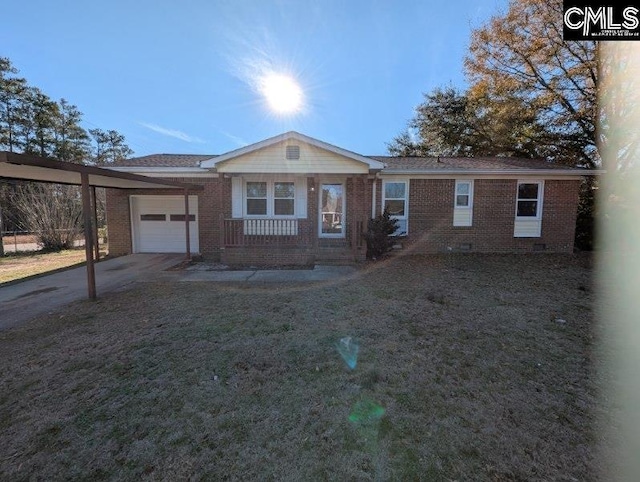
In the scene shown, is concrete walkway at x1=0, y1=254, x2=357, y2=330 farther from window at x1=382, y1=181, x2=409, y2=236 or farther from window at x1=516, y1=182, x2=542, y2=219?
window at x1=516, y1=182, x2=542, y2=219

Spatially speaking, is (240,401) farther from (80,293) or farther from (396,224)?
(396,224)

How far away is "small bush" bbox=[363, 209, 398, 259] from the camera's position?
9.90m

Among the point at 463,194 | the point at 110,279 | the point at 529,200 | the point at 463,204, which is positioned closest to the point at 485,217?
the point at 463,204

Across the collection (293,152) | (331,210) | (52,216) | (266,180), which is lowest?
(52,216)

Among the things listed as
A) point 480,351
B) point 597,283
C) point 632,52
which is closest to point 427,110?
point 632,52

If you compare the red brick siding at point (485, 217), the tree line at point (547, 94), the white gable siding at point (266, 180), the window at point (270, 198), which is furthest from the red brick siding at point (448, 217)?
the tree line at point (547, 94)

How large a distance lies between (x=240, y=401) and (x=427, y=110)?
2293 centimetres

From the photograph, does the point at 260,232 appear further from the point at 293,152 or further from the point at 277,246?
the point at 293,152

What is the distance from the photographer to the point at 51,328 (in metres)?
4.59

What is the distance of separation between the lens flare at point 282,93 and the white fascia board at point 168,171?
3945 millimetres

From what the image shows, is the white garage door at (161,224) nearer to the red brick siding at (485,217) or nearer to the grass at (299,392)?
the grass at (299,392)

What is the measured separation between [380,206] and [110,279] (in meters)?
8.36

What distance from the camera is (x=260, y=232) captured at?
10.3m

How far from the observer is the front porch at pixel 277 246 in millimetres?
9695
